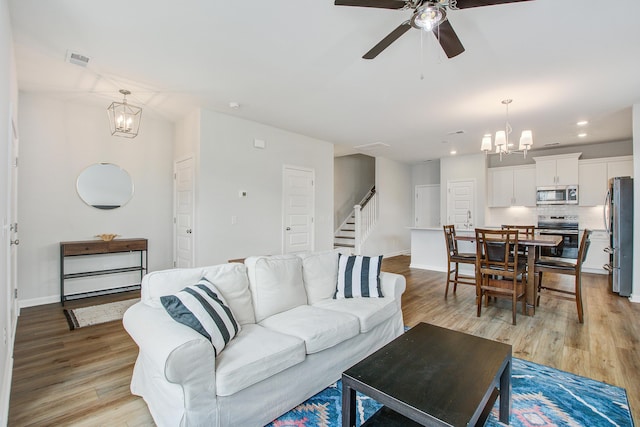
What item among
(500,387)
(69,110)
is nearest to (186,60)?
(69,110)

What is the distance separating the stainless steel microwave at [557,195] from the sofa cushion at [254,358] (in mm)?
7203

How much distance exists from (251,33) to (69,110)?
3.33m

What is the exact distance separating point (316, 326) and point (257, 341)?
1.35 ft

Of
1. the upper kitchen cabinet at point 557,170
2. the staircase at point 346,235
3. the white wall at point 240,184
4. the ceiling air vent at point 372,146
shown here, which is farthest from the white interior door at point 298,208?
the upper kitchen cabinet at point 557,170

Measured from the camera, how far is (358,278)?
9.29ft

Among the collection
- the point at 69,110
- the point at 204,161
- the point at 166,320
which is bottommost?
the point at 166,320

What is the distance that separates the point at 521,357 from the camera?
2635 millimetres

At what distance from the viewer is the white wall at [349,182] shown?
8617mm

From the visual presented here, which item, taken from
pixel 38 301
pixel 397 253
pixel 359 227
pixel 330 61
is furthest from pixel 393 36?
pixel 397 253

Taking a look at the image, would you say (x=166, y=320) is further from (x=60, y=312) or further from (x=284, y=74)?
(x=60, y=312)

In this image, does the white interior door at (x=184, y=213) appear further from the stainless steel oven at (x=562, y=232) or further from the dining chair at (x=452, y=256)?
the stainless steel oven at (x=562, y=232)

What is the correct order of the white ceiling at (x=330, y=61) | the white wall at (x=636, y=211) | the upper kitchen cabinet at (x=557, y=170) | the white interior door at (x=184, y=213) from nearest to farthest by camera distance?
the white ceiling at (x=330, y=61)
the white wall at (x=636, y=211)
the white interior door at (x=184, y=213)
the upper kitchen cabinet at (x=557, y=170)

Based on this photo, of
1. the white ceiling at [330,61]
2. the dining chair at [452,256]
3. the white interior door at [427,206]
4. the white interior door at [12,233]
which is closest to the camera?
the white ceiling at [330,61]

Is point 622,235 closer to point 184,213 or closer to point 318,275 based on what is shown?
point 318,275
